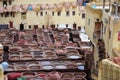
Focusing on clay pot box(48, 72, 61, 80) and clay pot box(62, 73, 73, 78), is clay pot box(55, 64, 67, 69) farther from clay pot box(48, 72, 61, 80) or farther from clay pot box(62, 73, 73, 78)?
clay pot box(48, 72, 61, 80)

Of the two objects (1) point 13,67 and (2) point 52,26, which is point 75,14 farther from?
(1) point 13,67

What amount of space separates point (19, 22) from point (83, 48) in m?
21.5

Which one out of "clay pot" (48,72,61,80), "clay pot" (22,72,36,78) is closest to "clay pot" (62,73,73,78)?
"clay pot" (48,72,61,80)

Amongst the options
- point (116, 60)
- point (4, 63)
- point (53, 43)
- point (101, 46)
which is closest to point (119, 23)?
point (101, 46)

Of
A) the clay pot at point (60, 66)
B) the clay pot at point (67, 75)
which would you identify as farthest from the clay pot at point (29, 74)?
the clay pot at point (60, 66)

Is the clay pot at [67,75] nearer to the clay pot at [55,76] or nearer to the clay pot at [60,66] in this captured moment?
the clay pot at [55,76]

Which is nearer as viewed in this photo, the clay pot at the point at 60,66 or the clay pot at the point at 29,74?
the clay pot at the point at 29,74

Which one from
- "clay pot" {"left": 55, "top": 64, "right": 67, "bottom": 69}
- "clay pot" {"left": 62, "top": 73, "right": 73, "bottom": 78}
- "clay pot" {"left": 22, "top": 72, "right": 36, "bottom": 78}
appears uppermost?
"clay pot" {"left": 55, "top": 64, "right": 67, "bottom": 69}

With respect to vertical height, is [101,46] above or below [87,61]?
above

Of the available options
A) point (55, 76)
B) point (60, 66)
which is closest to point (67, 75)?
point (55, 76)

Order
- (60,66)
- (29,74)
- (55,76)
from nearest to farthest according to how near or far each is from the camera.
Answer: (55,76) → (29,74) → (60,66)

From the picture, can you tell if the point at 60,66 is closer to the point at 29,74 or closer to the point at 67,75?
the point at 67,75

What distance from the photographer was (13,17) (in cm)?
6581

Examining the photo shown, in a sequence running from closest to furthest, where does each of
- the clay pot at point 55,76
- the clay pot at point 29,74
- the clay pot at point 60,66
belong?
1. the clay pot at point 55,76
2. the clay pot at point 29,74
3. the clay pot at point 60,66
